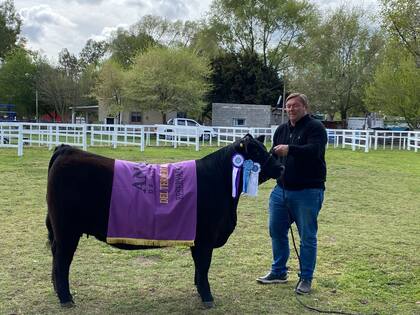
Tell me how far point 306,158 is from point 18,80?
54.2 metres

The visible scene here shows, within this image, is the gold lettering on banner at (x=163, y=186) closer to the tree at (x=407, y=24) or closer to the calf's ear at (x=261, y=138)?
the calf's ear at (x=261, y=138)

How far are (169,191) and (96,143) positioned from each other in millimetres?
20419

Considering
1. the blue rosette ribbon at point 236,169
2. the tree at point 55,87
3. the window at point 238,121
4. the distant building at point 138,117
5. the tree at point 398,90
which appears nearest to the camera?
the blue rosette ribbon at point 236,169

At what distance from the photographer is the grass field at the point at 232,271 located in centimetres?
457

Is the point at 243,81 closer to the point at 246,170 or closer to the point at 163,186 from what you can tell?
the point at 246,170

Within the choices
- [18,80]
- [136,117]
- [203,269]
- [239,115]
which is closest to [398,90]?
[239,115]

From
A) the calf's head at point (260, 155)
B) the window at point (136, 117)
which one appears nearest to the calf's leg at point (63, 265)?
the calf's head at point (260, 155)

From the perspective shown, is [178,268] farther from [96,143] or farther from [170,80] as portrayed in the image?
[170,80]

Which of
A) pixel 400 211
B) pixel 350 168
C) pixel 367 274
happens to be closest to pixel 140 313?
pixel 367 274

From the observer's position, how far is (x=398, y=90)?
35.0m

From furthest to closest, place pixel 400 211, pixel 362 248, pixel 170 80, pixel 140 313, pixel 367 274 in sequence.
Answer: pixel 170 80 → pixel 400 211 → pixel 362 248 → pixel 367 274 → pixel 140 313

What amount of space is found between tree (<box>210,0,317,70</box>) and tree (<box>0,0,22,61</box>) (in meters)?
24.3

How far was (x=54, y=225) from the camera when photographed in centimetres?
439

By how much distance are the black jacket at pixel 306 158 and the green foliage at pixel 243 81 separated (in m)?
44.7
